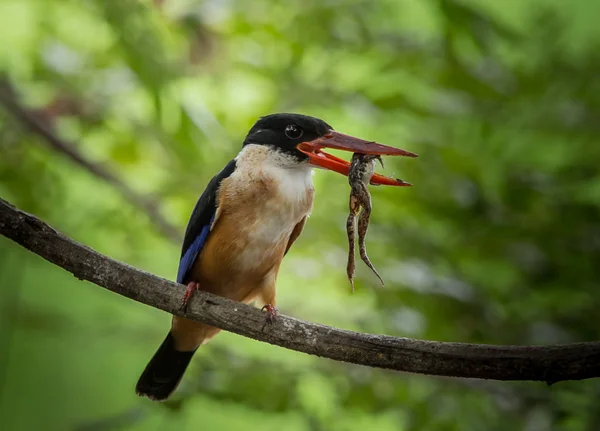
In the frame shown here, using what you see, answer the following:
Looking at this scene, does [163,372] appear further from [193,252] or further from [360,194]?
[360,194]

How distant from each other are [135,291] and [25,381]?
3.84m

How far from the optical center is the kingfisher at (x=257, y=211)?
1.97 m

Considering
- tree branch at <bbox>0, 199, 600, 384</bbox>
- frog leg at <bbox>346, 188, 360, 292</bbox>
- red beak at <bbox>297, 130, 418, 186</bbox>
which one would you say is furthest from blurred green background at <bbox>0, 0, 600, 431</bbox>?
frog leg at <bbox>346, 188, 360, 292</bbox>

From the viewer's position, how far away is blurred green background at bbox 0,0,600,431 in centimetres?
283

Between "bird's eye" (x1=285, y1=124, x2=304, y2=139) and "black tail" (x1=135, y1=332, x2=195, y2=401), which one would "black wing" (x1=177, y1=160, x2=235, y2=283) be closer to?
"bird's eye" (x1=285, y1=124, x2=304, y2=139)

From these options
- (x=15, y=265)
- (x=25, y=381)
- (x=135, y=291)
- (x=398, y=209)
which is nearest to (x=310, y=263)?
(x=398, y=209)

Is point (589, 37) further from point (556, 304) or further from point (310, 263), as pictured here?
point (310, 263)

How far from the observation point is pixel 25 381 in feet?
16.4

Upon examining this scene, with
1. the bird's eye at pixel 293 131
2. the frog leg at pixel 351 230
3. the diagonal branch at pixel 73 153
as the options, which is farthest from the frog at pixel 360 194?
the diagonal branch at pixel 73 153

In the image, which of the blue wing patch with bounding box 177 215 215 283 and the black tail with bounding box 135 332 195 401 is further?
the black tail with bounding box 135 332 195 401

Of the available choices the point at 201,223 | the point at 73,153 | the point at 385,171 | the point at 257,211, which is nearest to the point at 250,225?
the point at 257,211

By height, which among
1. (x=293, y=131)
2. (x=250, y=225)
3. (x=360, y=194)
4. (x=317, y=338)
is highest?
(x=293, y=131)

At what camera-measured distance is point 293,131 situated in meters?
1.94

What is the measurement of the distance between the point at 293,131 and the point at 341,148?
0.26m
